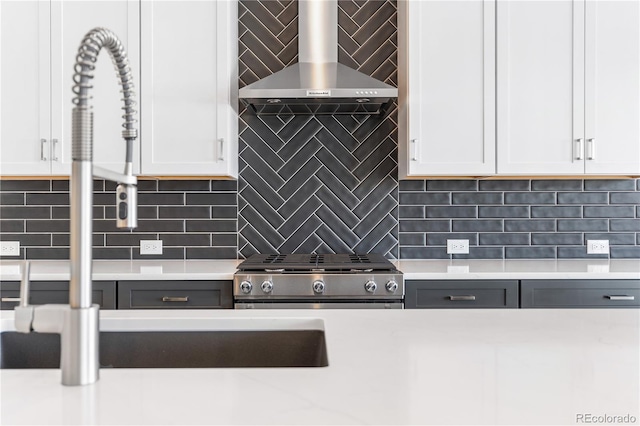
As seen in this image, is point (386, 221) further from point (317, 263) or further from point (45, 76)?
point (45, 76)

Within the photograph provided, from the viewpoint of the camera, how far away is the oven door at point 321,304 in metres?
2.31

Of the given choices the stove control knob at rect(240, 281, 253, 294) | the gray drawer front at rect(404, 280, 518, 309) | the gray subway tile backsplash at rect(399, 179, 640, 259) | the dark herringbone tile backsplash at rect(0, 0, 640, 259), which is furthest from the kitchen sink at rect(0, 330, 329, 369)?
the gray subway tile backsplash at rect(399, 179, 640, 259)

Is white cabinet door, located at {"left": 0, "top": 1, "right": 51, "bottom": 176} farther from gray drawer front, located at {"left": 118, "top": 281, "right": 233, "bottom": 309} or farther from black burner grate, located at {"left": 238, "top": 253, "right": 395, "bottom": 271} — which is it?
black burner grate, located at {"left": 238, "top": 253, "right": 395, "bottom": 271}

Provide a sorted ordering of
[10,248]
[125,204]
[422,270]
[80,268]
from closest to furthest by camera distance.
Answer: [80,268]
[125,204]
[422,270]
[10,248]

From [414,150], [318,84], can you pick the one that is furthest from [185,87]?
[414,150]

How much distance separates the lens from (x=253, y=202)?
300 centimetres

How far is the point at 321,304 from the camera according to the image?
232cm

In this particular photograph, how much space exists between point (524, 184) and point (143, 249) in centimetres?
239

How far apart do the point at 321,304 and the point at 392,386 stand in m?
1.58

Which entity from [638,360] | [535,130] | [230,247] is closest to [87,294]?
[638,360]

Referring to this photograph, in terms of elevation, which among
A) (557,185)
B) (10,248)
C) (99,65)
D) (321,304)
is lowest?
(321,304)

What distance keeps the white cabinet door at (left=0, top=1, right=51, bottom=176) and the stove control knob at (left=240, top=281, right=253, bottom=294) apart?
128cm

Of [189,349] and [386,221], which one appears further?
[386,221]

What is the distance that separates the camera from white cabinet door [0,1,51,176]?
8.49 feet
